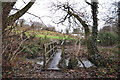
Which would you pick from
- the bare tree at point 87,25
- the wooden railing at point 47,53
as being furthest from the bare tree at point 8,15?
the bare tree at point 87,25

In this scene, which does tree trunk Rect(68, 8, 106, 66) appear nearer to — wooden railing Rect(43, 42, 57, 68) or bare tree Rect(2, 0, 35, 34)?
wooden railing Rect(43, 42, 57, 68)

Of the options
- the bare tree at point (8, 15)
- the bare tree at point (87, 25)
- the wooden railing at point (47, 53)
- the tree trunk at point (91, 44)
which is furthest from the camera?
the bare tree at point (87, 25)

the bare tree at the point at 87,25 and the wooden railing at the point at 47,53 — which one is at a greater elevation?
the bare tree at the point at 87,25

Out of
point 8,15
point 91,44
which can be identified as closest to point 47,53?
point 91,44

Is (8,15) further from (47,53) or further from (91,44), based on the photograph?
(91,44)

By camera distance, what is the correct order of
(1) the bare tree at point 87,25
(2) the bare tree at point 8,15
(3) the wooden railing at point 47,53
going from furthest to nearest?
(1) the bare tree at point 87,25
(3) the wooden railing at point 47,53
(2) the bare tree at point 8,15

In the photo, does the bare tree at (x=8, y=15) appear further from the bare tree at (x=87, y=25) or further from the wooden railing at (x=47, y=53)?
the bare tree at (x=87, y=25)

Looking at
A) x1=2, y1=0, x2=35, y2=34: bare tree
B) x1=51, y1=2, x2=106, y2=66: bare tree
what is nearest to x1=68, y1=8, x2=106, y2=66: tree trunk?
x1=51, y1=2, x2=106, y2=66: bare tree

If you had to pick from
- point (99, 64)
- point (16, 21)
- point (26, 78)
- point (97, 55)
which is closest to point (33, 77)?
point (26, 78)

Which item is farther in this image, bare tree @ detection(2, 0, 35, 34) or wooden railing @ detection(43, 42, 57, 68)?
wooden railing @ detection(43, 42, 57, 68)

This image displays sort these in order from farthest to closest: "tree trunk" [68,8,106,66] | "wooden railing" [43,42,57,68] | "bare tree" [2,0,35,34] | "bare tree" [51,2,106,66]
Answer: "bare tree" [51,2,106,66] → "tree trunk" [68,8,106,66] → "wooden railing" [43,42,57,68] → "bare tree" [2,0,35,34]

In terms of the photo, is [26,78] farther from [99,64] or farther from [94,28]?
[94,28]

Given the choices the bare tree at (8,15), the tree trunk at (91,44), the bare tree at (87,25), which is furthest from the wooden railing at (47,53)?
the tree trunk at (91,44)

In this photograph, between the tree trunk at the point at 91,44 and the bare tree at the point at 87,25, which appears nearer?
the tree trunk at the point at 91,44
